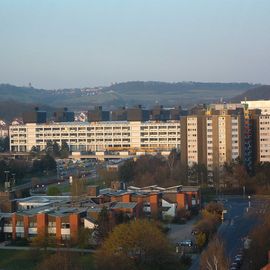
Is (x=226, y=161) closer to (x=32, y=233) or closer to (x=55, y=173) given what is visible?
(x=55, y=173)

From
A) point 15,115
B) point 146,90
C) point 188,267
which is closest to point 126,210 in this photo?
point 188,267

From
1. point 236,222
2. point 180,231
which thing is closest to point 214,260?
point 180,231

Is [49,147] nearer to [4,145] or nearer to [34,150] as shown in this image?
[34,150]

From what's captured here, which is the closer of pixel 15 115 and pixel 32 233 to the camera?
pixel 32 233

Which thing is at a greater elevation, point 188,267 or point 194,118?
point 194,118

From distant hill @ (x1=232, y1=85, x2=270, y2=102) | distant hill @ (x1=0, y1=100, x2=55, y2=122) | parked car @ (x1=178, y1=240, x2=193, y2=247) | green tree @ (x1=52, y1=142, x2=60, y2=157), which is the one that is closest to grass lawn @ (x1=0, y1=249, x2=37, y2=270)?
parked car @ (x1=178, y1=240, x2=193, y2=247)

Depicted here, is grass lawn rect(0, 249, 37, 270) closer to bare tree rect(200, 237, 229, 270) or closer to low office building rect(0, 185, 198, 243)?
Answer: low office building rect(0, 185, 198, 243)

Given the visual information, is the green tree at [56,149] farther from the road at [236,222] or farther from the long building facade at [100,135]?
the road at [236,222]

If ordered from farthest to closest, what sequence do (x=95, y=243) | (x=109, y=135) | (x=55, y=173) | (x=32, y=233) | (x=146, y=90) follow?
(x=146, y=90) → (x=109, y=135) → (x=55, y=173) → (x=32, y=233) → (x=95, y=243)
